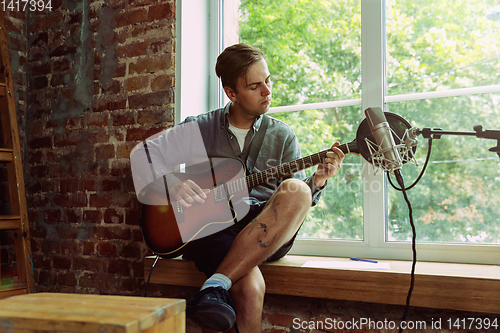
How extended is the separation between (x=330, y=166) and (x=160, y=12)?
4.02ft

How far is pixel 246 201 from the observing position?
4.90 ft

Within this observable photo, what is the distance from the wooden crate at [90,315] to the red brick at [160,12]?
1.52 meters

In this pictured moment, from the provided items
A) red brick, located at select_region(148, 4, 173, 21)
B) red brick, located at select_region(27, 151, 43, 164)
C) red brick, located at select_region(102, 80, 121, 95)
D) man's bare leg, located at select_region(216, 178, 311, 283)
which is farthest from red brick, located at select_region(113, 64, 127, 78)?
Result: man's bare leg, located at select_region(216, 178, 311, 283)

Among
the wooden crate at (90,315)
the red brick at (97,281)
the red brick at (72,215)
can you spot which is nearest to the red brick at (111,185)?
the red brick at (72,215)

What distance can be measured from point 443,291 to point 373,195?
0.54 meters

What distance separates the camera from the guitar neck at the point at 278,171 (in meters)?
1.47

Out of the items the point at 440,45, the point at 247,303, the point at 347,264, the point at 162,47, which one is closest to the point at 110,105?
the point at 162,47

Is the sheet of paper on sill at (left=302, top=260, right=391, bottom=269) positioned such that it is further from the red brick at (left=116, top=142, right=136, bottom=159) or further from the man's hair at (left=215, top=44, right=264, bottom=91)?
the red brick at (left=116, top=142, right=136, bottom=159)

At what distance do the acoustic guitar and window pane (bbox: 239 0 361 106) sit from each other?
0.44m

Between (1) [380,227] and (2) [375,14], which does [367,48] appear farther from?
(1) [380,227]

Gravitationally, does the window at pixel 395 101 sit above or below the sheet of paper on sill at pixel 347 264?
above

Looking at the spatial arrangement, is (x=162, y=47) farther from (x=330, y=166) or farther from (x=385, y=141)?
(x=385, y=141)

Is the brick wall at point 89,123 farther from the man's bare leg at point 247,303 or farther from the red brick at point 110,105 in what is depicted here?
the man's bare leg at point 247,303

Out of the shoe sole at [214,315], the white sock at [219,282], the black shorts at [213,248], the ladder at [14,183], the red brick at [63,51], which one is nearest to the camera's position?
the shoe sole at [214,315]
